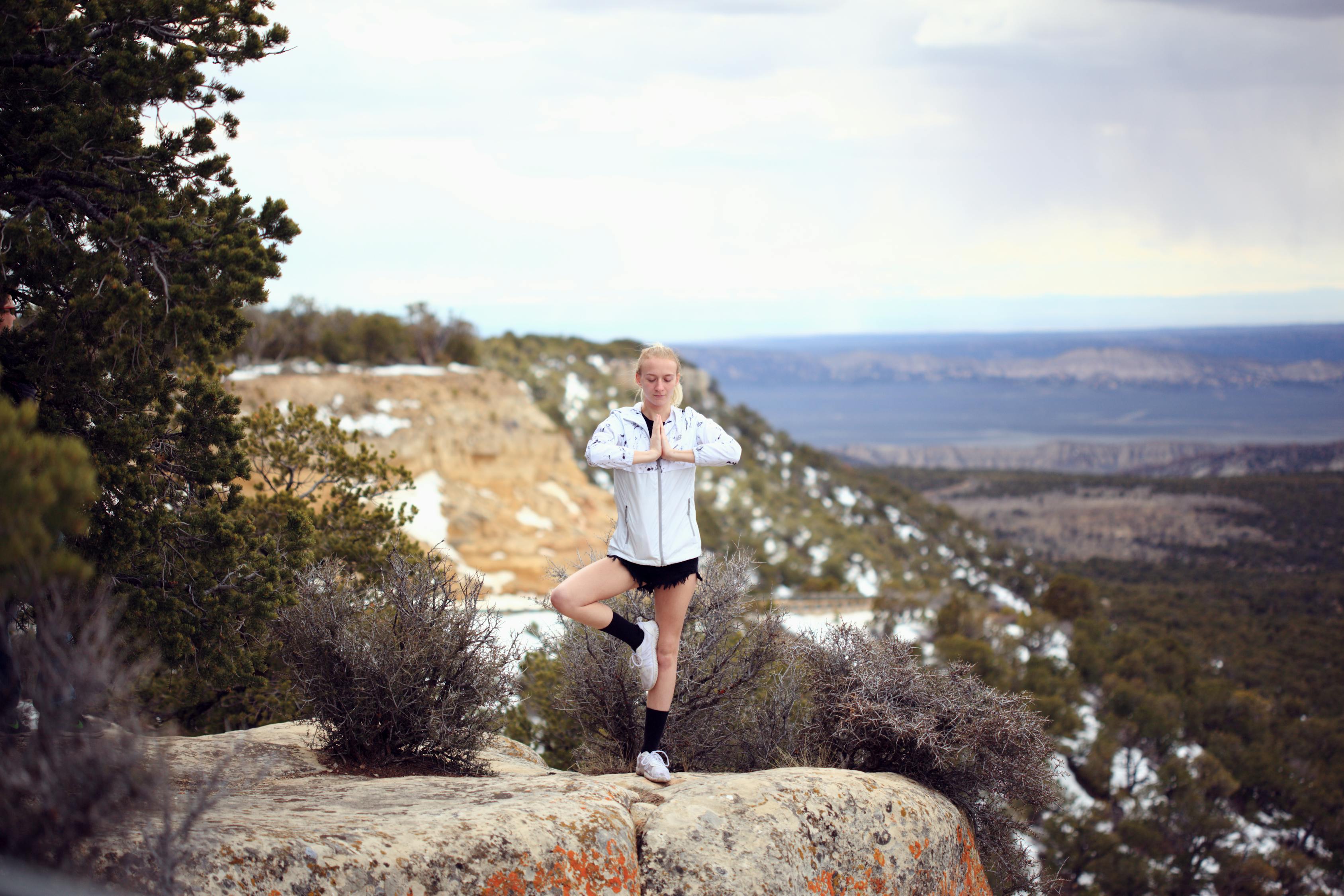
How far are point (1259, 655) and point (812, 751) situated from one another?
5420 cm

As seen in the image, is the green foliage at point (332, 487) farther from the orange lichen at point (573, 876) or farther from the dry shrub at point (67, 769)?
the dry shrub at point (67, 769)

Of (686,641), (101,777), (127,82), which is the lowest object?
(686,641)

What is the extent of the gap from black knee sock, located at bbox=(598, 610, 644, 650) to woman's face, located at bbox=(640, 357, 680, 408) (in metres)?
1.24

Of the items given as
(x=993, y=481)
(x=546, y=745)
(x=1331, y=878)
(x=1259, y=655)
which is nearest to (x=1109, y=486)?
(x=993, y=481)

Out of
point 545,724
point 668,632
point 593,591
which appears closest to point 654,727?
point 668,632

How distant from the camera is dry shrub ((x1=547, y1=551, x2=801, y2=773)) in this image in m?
6.58

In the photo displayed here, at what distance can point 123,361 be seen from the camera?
580cm

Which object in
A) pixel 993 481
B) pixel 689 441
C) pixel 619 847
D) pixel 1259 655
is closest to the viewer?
pixel 619 847

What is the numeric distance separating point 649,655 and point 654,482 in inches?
41.6

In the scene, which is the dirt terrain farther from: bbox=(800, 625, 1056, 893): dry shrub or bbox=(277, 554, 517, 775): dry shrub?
bbox=(277, 554, 517, 775): dry shrub

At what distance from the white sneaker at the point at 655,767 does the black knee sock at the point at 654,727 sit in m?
0.05

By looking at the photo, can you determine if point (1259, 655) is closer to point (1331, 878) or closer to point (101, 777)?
point (1331, 878)

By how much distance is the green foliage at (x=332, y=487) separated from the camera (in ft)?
30.7

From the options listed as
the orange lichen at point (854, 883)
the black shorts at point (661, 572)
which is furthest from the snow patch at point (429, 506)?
the orange lichen at point (854, 883)
